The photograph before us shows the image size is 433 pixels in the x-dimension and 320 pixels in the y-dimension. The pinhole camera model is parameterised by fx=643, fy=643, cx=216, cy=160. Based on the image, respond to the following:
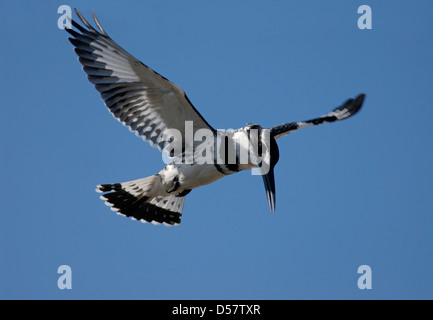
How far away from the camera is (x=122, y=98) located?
5.64 meters

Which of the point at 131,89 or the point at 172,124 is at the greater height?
the point at 131,89

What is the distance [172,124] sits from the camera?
18.9 feet

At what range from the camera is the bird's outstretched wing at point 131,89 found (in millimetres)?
5445

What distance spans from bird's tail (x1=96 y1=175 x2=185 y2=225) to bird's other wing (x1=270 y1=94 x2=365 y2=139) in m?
1.19

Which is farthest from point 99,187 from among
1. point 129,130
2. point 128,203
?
point 129,130

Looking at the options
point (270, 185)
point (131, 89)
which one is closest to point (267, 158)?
point (270, 185)

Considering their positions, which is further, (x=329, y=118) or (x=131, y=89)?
(x=131, y=89)

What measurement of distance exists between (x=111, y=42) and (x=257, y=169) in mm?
1643

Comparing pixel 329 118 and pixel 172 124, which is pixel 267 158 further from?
pixel 172 124

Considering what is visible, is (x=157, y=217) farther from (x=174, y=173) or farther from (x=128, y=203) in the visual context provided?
(x=174, y=173)

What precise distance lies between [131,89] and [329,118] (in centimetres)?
172

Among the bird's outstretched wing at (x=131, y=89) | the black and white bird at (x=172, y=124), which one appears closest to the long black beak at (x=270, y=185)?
the black and white bird at (x=172, y=124)

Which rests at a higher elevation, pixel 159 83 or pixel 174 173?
pixel 159 83

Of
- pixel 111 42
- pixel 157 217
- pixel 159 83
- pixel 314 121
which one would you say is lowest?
pixel 157 217
